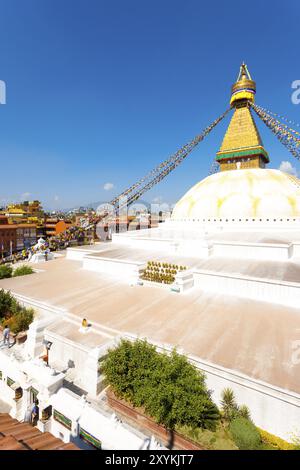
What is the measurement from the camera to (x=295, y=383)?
5141 mm

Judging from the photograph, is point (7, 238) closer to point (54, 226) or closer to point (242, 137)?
point (54, 226)

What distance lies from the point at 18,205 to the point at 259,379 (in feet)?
287

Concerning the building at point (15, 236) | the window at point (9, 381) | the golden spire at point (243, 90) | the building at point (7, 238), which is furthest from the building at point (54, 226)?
the window at point (9, 381)

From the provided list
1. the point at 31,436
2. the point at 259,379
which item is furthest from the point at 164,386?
the point at 31,436

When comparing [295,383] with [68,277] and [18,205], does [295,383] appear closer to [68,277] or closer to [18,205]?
[68,277]

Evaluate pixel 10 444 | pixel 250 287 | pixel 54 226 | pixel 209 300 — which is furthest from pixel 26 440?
pixel 54 226

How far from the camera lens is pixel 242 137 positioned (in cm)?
2345

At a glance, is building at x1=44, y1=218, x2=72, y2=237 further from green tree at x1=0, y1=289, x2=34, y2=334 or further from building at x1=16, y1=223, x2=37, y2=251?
green tree at x1=0, y1=289, x2=34, y2=334

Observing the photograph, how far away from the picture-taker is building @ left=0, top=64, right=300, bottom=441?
568 cm

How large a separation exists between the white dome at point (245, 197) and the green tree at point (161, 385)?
15430 millimetres

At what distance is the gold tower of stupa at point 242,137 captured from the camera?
22672 mm

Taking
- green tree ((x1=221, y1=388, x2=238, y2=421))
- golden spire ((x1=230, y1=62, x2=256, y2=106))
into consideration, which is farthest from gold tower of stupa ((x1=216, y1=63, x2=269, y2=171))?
green tree ((x1=221, y1=388, x2=238, y2=421))

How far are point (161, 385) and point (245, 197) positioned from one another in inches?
664

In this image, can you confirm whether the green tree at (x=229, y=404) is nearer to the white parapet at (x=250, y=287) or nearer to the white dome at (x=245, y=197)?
the white parapet at (x=250, y=287)
